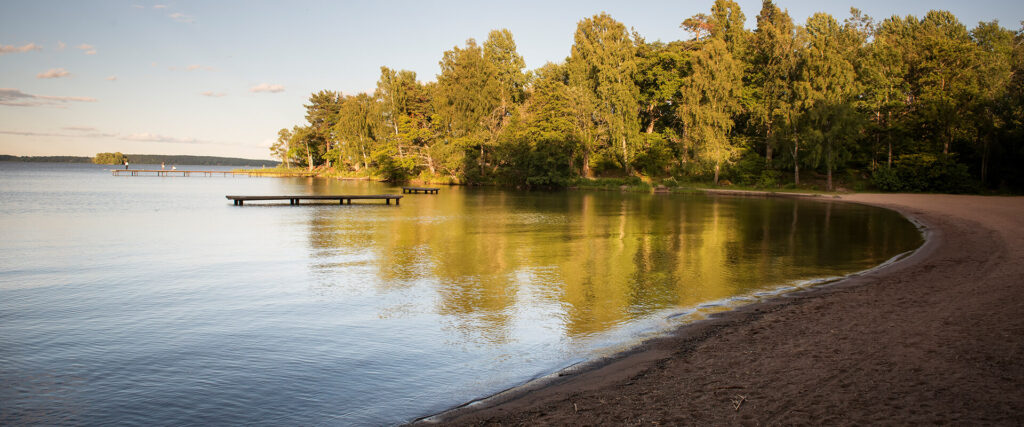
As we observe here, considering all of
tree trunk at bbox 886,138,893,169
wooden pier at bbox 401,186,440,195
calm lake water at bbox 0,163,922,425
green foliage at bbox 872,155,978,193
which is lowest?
calm lake water at bbox 0,163,922,425

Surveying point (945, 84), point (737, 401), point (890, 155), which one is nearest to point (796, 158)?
point (890, 155)

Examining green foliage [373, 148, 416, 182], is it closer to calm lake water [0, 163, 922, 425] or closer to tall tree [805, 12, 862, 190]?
tall tree [805, 12, 862, 190]

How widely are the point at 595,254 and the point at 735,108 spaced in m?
40.8

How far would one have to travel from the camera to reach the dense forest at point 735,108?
146ft

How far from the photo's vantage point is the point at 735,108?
52.1 m

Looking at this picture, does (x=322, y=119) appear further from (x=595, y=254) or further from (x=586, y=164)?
(x=595, y=254)

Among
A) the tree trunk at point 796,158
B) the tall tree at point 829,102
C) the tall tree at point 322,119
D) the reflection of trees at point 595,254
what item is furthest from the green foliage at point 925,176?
the tall tree at point 322,119

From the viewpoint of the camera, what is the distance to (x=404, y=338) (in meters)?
8.48

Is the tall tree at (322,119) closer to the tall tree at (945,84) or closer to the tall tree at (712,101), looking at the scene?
the tall tree at (712,101)

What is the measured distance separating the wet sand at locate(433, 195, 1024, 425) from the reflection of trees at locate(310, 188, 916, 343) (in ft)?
6.36

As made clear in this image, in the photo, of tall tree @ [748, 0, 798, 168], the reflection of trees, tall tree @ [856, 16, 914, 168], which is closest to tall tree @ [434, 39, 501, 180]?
tall tree @ [748, 0, 798, 168]

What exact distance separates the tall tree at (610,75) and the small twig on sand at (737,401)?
2050 inches

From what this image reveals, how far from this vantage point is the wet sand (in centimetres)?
497

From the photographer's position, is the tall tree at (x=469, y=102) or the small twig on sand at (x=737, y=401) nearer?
the small twig on sand at (x=737, y=401)
